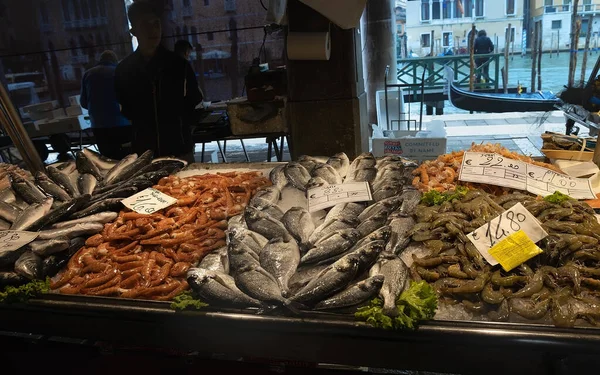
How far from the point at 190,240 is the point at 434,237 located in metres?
1.27

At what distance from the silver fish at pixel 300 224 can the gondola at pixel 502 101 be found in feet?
25.2

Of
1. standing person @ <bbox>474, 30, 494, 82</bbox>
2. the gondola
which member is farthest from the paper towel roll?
the gondola

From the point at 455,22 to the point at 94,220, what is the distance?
24.4ft

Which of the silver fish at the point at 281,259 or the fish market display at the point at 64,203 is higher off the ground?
the fish market display at the point at 64,203

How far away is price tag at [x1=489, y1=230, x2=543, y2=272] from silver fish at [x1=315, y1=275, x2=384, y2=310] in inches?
21.6

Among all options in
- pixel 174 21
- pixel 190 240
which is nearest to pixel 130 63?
pixel 174 21

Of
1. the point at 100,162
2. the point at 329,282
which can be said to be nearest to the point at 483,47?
the point at 100,162

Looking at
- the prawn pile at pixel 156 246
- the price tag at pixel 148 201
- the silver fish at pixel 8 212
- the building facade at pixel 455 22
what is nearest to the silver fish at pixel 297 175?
the prawn pile at pixel 156 246

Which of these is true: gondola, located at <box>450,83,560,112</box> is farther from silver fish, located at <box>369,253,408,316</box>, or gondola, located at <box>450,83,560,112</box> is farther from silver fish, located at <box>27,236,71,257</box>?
silver fish, located at <box>27,236,71,257</box>

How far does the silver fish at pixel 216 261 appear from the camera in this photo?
2062 mm

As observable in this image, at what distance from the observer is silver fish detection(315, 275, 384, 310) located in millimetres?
1722

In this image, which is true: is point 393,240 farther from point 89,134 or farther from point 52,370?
point 89,134

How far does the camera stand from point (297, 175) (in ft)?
9.61

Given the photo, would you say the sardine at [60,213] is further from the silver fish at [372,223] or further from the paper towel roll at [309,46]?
the paper towel roll at [309,46]
